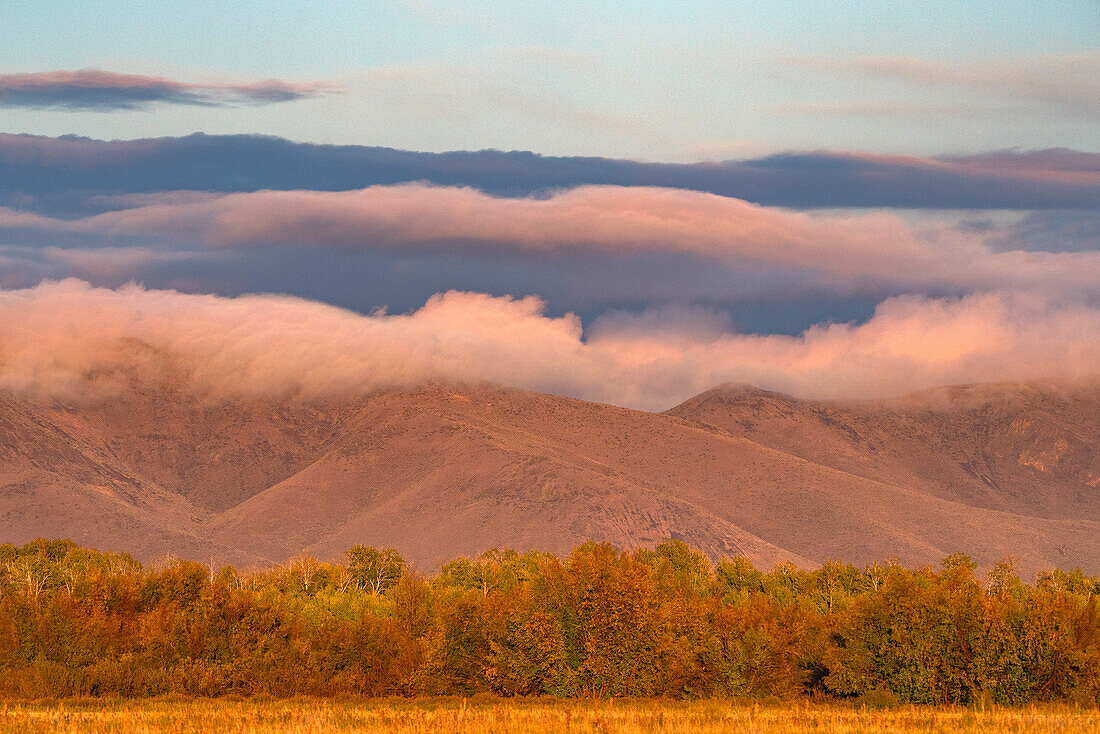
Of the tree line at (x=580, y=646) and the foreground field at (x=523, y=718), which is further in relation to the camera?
the tree line at (x=580, y=646)

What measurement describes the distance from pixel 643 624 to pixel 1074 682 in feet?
83.4

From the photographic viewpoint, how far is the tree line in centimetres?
7631

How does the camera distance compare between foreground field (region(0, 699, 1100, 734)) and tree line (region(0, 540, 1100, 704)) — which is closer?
foreground field (region(0, 699, 1100, 734))

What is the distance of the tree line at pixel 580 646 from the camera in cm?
7631

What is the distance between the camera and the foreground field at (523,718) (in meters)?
59.2

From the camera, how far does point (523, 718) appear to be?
6247 cm

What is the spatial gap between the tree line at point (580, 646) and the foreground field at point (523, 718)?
175 inches

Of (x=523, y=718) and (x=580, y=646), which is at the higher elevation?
(x=523, y=718)

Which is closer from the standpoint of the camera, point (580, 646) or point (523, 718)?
point (523, 718)

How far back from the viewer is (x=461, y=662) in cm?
8300

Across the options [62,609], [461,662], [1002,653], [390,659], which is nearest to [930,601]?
[1002,653]

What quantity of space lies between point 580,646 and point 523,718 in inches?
731

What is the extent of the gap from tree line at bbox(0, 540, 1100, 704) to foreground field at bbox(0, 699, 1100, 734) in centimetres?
445

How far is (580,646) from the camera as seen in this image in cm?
8075
